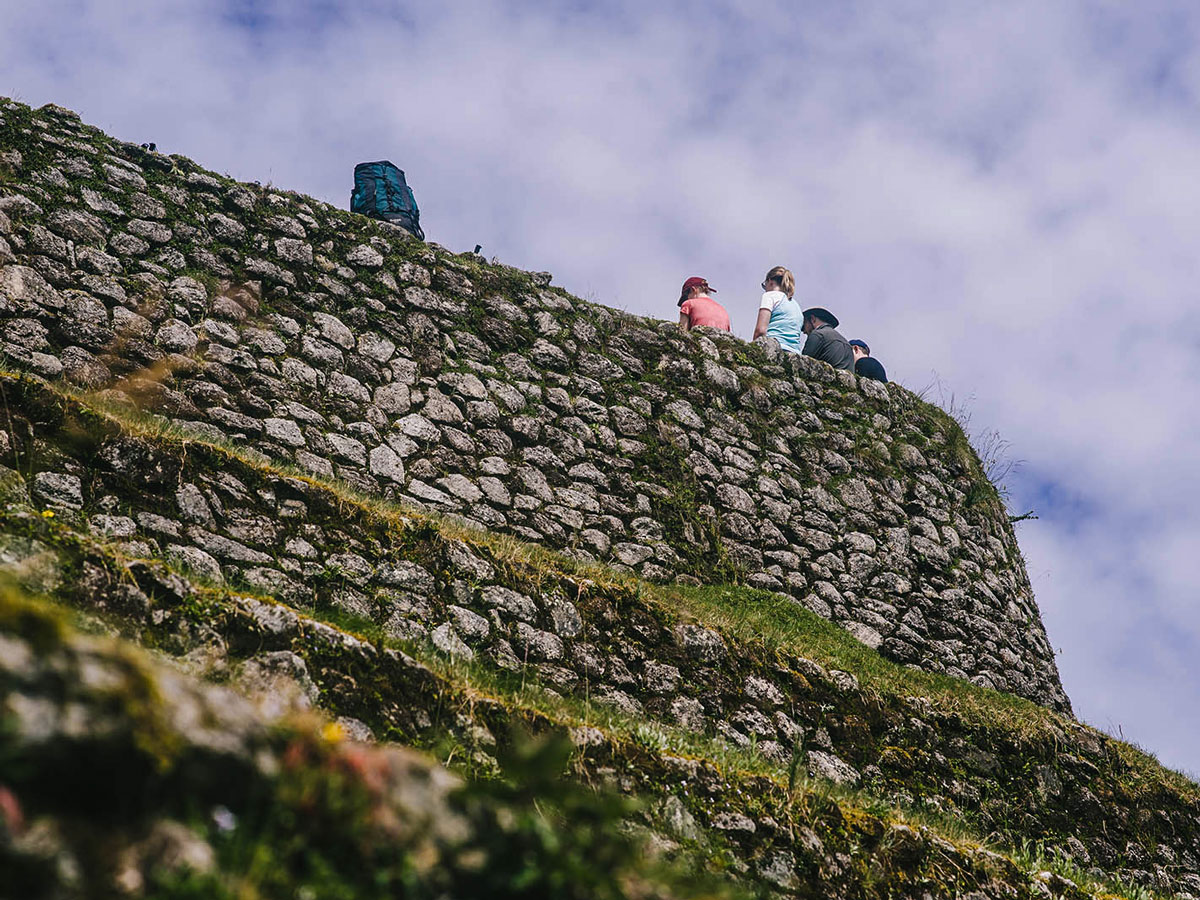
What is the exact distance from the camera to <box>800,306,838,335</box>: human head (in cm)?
1322

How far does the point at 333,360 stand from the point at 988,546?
8.49 metres

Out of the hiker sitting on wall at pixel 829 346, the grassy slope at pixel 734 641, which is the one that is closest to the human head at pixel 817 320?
the hiker sitting on wall at pixel 829 346

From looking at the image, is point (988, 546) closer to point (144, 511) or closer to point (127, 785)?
point (144, 511)

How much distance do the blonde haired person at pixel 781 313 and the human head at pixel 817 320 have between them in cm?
24

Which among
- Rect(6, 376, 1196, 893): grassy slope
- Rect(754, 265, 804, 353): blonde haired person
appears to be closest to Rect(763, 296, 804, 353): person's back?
Rect(754, 265, 804, 353): blonde haired person

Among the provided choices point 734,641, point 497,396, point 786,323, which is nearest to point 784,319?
point 786,323

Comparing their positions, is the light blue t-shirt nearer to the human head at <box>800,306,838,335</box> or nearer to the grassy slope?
the human head at <box>800,306,838,335</box>

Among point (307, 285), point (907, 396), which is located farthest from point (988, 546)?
point (307, 285)

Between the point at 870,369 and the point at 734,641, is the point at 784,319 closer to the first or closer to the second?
the point at 870,369

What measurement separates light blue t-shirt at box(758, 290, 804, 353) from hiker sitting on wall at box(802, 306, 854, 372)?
0.65 ft

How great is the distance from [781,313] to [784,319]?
0.10 meters

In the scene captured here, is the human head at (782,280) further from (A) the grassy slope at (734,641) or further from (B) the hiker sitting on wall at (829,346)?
(A) the grassy slope at (734,641)

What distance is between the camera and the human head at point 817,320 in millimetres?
13219

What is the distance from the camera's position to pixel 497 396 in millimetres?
9523
